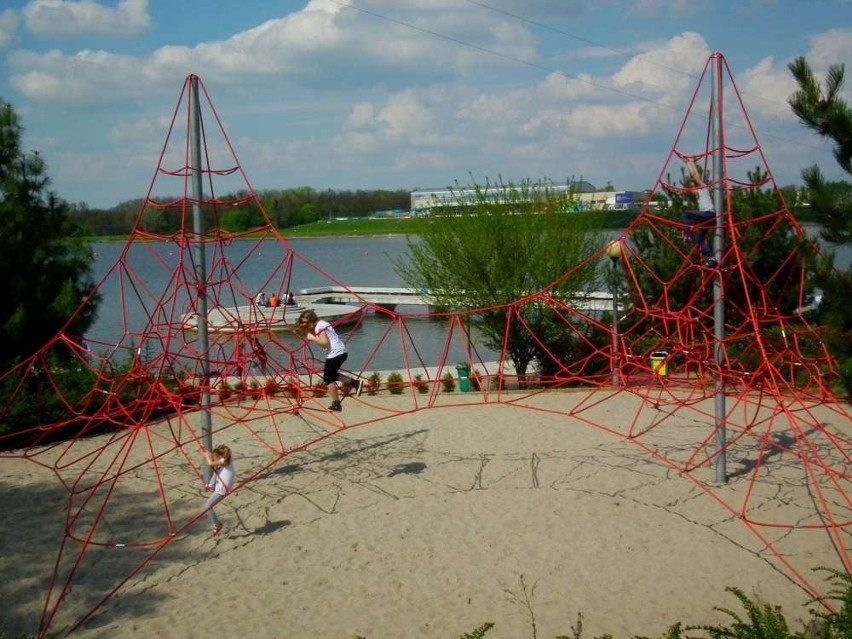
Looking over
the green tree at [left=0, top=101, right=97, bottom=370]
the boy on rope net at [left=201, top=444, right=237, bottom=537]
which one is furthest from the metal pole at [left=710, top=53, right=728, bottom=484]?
the green tree at [left=0, top=101, right=97, bottom=370]

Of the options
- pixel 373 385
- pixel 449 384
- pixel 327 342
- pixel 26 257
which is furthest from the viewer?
pixel 449 384

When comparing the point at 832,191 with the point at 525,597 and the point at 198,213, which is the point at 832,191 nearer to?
the point at 525,597

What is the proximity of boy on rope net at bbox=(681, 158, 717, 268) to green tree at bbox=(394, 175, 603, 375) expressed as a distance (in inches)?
274

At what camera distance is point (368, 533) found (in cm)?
754

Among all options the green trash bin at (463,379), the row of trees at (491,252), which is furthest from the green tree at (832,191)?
the green trash bin at (463,379)

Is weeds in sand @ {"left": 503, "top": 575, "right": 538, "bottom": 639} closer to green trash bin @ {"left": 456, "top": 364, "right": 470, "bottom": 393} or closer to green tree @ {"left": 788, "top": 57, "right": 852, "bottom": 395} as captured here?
green tree @ {"left": 788, "top": 57, "right": 852, "bottom": 395}

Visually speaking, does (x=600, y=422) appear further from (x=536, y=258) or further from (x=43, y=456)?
(x=43, y=456)

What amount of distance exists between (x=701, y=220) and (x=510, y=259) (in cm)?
768

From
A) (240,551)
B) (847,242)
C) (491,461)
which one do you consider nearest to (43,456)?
(240,551)

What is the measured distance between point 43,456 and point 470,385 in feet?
23.6

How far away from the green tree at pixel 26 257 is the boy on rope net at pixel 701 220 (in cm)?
799

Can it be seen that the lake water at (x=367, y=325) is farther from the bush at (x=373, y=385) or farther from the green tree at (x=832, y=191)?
the green tree at (x=832, y=191)

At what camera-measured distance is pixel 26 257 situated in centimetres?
1203

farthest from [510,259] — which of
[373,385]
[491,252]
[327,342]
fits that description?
[327,342]
